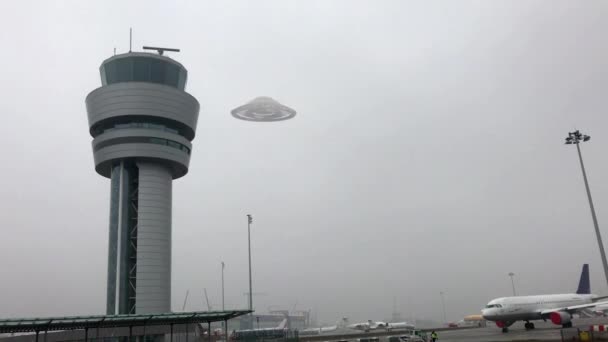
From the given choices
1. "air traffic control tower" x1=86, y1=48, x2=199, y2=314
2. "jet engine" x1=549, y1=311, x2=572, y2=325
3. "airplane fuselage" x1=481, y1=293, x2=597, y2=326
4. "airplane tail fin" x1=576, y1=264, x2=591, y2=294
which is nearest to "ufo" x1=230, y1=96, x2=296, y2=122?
"air traffic control tower" x1=86, y1=48, x2=199, y2=314

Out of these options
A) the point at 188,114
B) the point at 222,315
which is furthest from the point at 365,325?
the point at 222,315

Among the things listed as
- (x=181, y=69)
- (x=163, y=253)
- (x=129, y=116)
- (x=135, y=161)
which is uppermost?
(x=181, y=69)

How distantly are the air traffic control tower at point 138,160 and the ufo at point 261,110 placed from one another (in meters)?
22.5

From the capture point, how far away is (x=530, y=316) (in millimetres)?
74750

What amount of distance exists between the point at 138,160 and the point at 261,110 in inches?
1140

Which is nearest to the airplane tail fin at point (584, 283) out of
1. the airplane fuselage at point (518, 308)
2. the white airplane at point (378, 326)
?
the airplane fuselage at point (518, 308)

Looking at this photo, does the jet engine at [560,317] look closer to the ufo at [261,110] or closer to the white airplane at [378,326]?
the ufo at [261,110]

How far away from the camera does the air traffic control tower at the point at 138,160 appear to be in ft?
282

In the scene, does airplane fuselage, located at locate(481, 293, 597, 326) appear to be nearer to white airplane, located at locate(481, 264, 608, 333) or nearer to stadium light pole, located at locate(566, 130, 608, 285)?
white airplane, located at locate(481, 264, 608, 333)

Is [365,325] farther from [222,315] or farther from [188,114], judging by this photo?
[222,315]

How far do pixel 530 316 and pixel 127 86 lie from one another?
74.3 metres

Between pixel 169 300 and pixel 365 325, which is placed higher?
pixel 169 300

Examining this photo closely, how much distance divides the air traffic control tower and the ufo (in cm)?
2252

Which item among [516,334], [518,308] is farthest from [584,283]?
[516,334]
